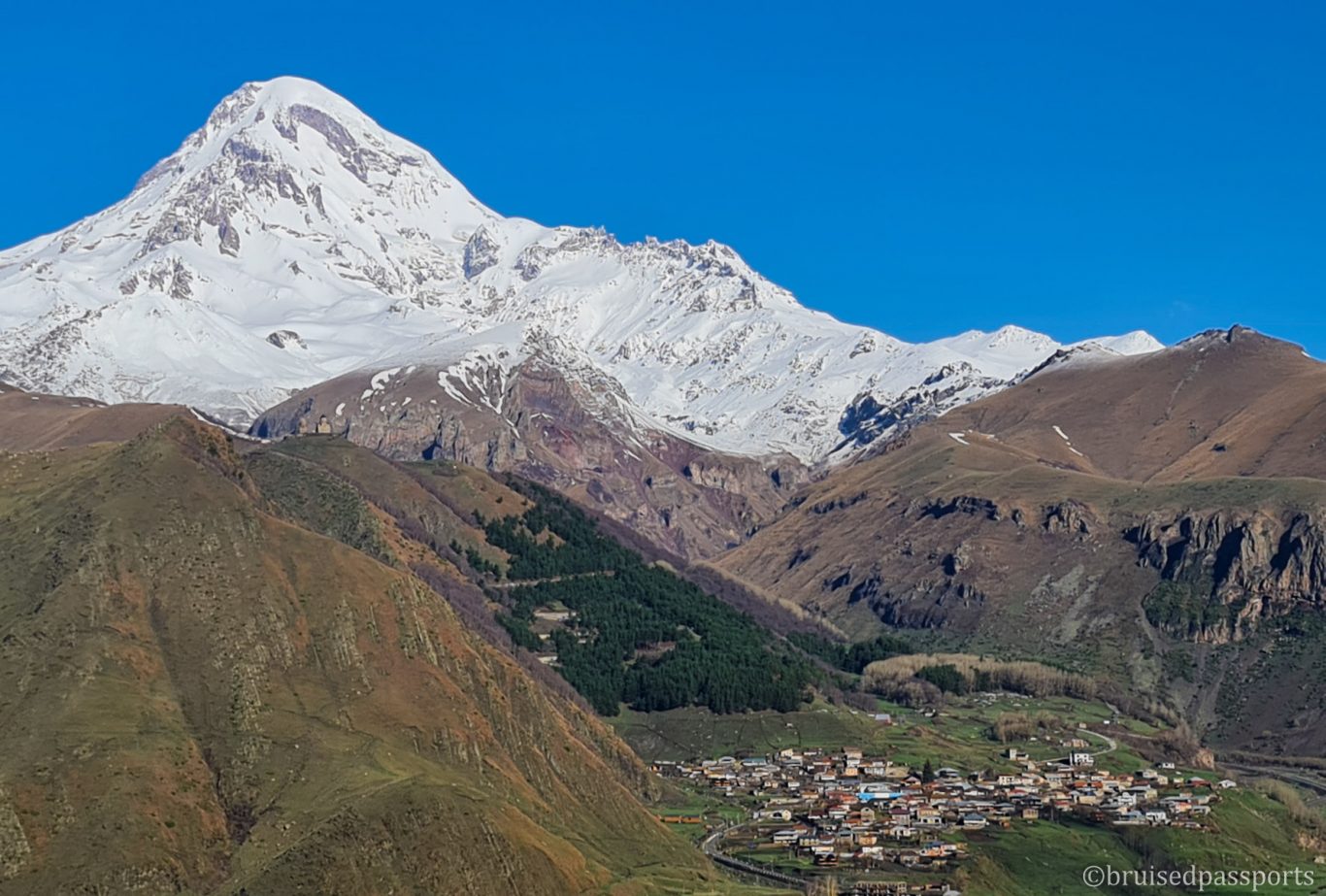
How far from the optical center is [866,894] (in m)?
197

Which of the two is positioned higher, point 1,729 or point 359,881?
point 1,729

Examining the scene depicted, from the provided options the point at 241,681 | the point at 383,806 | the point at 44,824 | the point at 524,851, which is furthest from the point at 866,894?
the point at 44,824

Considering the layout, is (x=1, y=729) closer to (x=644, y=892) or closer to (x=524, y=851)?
(x=524, y=851)

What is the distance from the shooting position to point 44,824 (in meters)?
165

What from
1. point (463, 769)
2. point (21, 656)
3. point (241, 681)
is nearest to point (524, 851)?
point (463, 769)

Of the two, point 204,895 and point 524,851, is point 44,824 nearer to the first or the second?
point 204,895

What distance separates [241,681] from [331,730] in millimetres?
10851

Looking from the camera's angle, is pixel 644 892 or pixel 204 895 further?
pixel 644 892

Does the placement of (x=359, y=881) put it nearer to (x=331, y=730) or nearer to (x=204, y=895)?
(x=204, y=895)

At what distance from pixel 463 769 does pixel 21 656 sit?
44.4m

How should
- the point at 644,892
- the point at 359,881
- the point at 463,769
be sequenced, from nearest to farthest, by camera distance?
1. the point at 359,881
2. the point at 644,892
3. the point at 463,769

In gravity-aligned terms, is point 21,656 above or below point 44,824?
above

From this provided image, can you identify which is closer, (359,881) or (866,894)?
(359,881)

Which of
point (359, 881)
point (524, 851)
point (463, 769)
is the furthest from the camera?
point (463, 769)
